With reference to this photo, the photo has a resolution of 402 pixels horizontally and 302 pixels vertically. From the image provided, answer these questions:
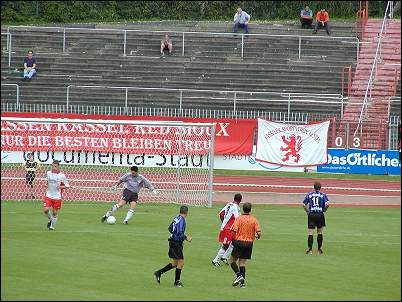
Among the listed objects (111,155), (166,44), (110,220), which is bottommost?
(110,220)

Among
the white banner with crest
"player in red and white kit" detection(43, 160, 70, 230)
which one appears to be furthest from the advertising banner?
"player in red and white kit" detection(43, 160, 70, 230)

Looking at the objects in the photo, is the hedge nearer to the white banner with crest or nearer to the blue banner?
the blue banner

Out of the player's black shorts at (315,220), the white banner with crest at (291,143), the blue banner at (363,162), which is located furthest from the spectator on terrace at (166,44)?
the player's black shorts at (315,220)

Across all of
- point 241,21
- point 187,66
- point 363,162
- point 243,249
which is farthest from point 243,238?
point 241,21

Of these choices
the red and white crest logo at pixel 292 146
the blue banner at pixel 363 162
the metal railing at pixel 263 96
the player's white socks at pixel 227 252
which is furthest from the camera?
the metal railing at pixel 263 96

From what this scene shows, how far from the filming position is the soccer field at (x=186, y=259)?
20.2 m

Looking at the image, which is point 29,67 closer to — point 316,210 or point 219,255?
point 316,210

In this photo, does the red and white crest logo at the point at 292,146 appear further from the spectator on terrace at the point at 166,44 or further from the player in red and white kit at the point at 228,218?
the player in red and white kit at the point at 228,218

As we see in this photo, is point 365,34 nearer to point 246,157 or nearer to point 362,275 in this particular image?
point 246,157

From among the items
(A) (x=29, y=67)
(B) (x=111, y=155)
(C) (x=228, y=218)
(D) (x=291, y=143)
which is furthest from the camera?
(A) (x=29, y=67)

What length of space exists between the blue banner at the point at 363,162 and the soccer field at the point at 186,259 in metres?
9.71

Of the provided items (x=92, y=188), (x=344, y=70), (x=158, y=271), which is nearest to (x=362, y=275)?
(x=158, y=271)

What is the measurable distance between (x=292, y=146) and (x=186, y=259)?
1972 cm

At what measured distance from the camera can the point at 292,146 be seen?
4428 cm
